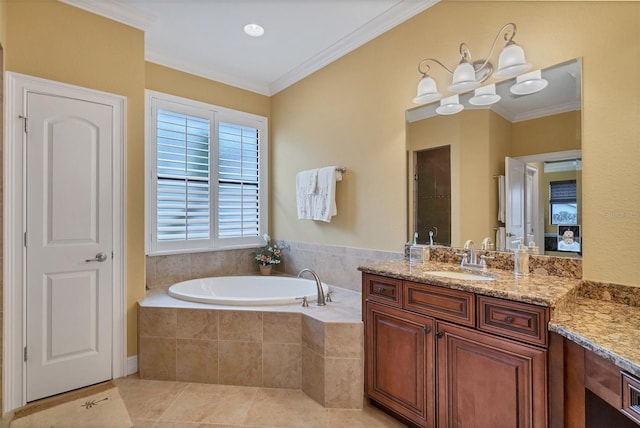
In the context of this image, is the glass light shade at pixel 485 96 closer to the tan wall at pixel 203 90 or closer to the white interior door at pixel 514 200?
the white interior door at pixel 514 200

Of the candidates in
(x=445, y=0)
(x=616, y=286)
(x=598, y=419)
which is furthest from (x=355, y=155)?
(x=598, y=419)

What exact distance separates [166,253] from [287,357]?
64.7 inches

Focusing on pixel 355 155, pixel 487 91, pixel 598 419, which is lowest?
pixel 598 419

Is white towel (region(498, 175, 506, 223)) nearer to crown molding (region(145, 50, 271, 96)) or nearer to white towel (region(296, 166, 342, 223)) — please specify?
white towel (region(296, 166, 342, 223))

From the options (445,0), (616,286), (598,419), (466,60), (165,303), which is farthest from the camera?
(165,303)

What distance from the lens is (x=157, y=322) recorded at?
2459 mm

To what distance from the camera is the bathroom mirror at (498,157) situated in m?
1.70

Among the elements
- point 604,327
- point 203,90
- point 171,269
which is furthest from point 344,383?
point 203,90

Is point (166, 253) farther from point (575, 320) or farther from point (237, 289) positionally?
point (575, 320)

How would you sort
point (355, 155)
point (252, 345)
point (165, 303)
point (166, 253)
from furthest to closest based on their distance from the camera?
1. point (166, 253)
2. point (355, 155)
3. point (165, 303)
4. point (252, 345)

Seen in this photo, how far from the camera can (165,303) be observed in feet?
8.30

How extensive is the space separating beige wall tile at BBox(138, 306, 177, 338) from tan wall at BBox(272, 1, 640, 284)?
1477mm

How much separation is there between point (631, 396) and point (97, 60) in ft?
11.2

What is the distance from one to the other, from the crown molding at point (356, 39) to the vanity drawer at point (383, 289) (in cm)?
193
